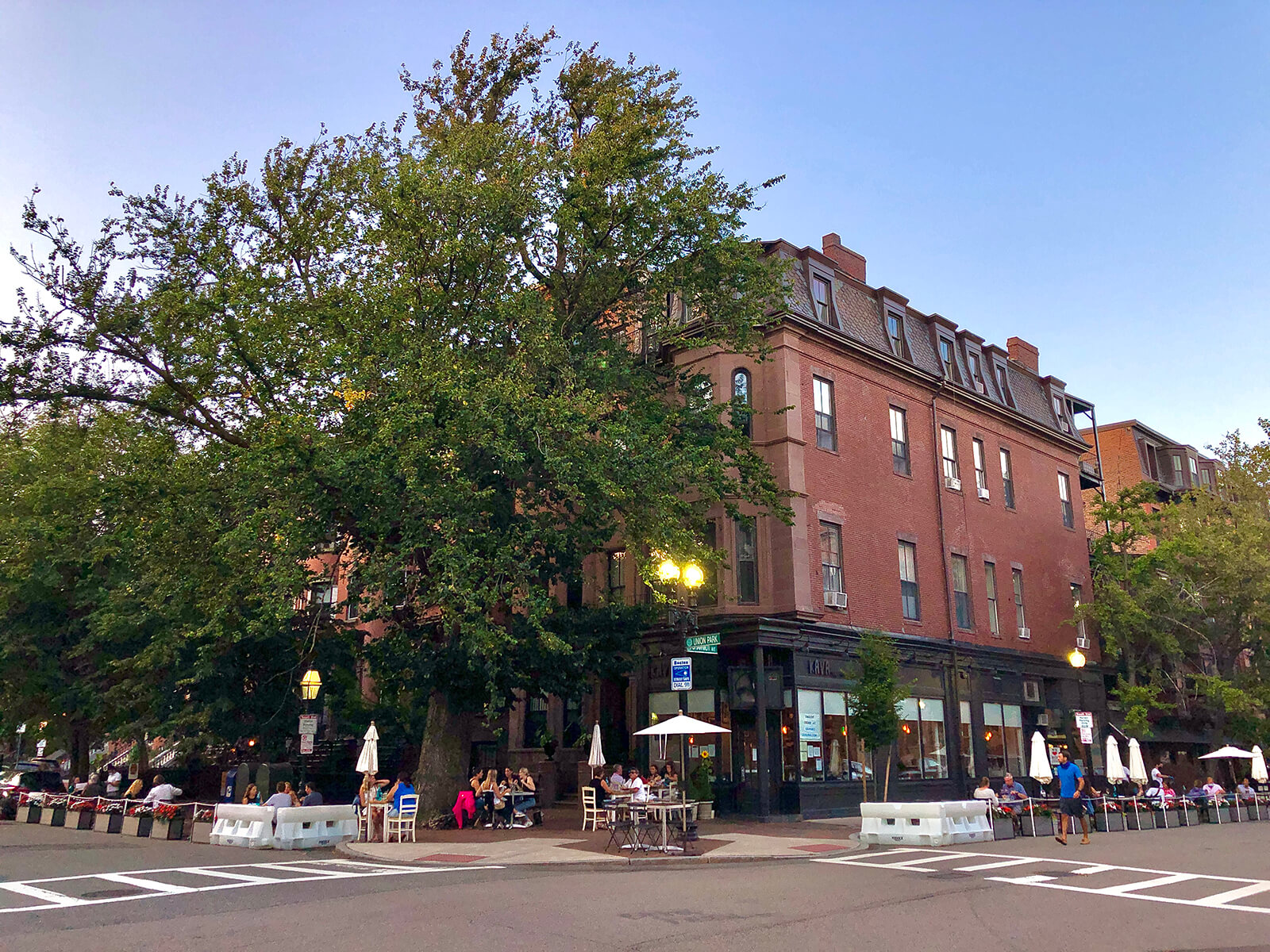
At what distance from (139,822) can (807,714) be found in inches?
625

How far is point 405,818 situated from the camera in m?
19.9

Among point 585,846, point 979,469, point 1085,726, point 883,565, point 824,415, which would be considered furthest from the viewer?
point 979,469

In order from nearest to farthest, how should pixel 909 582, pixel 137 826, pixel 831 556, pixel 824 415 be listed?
1. pixel 137 826
2. pixel 831 556
3. pixel 824 415
4. pixel 909 582

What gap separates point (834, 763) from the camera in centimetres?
2638

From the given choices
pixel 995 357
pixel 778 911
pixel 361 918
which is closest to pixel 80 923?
pixel 361 918

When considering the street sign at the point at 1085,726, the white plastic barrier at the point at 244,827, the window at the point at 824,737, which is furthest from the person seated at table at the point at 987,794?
the white plastic barrier at the point at 244,827

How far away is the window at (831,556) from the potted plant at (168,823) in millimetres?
16538

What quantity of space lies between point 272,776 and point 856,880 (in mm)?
20349

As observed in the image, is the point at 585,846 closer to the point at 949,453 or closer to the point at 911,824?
the point at 911,824

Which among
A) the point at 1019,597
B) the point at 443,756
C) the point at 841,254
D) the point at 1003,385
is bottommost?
the point at 443,756

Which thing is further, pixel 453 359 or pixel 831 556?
pixel 831 556

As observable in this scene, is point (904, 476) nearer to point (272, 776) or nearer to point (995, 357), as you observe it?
point (995, 357)

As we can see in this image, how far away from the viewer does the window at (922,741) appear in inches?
1120

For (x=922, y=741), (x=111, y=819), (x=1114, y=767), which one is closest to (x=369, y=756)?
(x=111, y=819)
